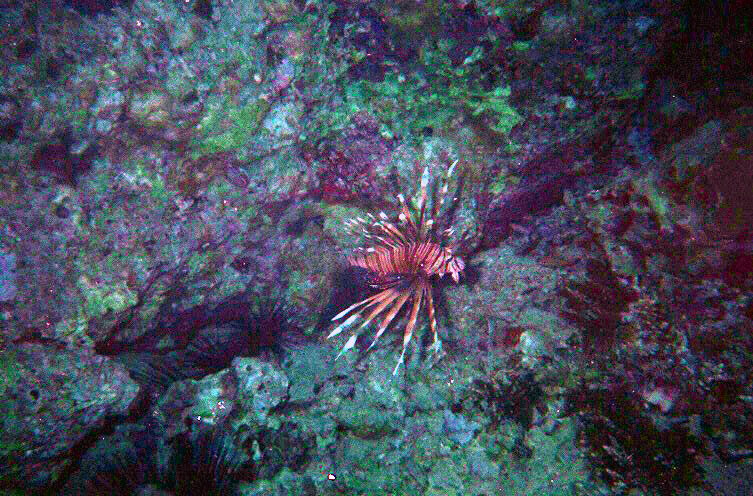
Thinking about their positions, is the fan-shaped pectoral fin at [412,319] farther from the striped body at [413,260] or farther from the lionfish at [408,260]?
the striped body at [413,260]

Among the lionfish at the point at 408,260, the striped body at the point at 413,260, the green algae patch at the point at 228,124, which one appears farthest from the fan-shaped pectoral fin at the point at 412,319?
the green algae patch at the point at 228,124

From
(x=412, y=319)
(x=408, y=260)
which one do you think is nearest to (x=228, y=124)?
(x=408, y=260)

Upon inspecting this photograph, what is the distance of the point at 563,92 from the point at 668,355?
213 cm

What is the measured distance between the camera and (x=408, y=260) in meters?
3.22

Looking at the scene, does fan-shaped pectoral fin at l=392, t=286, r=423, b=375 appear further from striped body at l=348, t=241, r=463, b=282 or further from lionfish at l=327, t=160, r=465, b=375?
striped body at l=348, t=241, r=463, b=282

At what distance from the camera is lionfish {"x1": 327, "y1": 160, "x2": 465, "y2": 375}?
10.1 ft

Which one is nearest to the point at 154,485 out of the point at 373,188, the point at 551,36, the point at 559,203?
the point at 373,188

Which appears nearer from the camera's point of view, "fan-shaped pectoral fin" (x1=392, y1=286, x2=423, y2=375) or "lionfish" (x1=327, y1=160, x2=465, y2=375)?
"fan-shaped pectoral fin" (x1=392, y1=286, x2=423, y2=375)

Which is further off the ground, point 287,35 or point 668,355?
point 287,35

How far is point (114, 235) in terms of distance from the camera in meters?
2.89

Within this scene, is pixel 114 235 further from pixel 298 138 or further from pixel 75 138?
pixel 298 138

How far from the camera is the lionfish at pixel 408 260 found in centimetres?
309

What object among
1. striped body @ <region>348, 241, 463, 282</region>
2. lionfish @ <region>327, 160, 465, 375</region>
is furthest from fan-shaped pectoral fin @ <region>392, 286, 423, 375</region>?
striped body @ <region>348, 241, 463, 282</region>

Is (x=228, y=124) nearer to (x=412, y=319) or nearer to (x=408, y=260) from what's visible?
(x=408, y=260)
